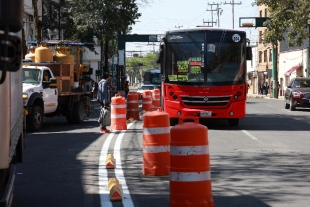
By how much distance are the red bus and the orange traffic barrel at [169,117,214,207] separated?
12647 mm

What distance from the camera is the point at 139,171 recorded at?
445 inches

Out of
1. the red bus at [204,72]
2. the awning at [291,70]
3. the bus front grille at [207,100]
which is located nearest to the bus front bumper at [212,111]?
the red bus at [204,72]

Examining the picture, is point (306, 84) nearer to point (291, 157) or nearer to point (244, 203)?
point (291, 157)

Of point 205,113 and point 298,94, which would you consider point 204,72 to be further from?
point 298,94

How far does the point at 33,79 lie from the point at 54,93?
96 cm

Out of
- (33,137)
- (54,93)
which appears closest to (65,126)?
(54,93)

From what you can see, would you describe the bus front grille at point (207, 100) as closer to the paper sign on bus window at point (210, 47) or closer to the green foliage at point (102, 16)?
the paper sign on bus window at point (210, 47)

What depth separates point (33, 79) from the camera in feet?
68.4

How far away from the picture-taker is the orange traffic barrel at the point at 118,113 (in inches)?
757

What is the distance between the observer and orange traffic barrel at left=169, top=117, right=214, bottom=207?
7.34 metres

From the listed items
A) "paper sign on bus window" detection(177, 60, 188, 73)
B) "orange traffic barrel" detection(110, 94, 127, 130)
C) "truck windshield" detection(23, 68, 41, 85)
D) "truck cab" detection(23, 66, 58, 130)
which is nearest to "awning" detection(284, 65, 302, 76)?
"paper sign on bus window" detection(177, 60, 188, 73)

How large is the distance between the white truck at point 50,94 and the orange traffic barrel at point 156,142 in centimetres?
902

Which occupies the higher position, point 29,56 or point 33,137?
point 29,56

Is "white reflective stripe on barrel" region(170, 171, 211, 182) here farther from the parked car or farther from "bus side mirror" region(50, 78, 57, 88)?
the parked car
